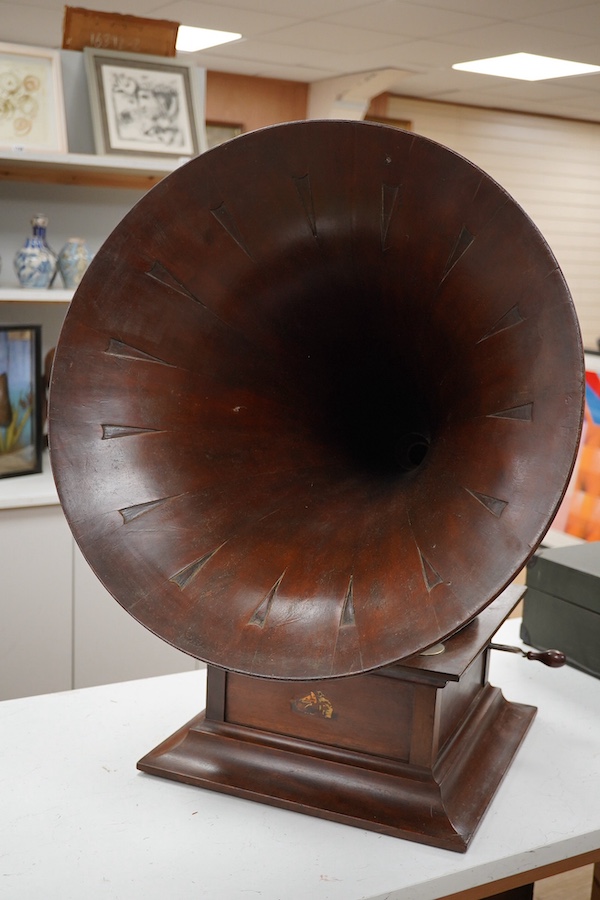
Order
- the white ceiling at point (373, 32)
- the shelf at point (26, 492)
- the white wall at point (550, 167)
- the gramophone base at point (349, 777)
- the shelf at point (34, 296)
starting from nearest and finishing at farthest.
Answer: the gramophone base at point (349, 777)
the shelf at point (26, 492)
the shelf at point (34, 296)
the white ceiling at point (373, 32)
the white wall at point (550, 167)

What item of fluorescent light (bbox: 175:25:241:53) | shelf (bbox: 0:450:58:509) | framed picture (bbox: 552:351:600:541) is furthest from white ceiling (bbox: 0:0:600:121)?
shelf (bbox: 0:450:58:509)

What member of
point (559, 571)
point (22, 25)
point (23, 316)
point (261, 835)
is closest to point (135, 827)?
point (261, 835)

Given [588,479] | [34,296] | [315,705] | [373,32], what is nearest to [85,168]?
[34,296]

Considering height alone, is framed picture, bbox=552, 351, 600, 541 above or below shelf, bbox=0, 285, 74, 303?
below

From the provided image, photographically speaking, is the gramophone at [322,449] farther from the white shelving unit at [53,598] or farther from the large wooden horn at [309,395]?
the white shelving unit at [53,598]

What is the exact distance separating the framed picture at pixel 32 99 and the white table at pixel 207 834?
1741mm

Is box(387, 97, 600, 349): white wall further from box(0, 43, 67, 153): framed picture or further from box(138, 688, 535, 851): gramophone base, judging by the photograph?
box(138, 688, 535, 851): gramophone base

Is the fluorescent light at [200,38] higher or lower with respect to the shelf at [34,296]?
higher

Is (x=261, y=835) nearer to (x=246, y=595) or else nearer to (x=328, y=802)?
(x=328, y=802)

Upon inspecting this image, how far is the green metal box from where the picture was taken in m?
1.38

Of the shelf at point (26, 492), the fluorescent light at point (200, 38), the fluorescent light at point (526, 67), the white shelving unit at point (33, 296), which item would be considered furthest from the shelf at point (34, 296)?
the fluorescent light at point (526, 67)

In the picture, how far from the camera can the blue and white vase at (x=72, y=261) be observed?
257 centimetres

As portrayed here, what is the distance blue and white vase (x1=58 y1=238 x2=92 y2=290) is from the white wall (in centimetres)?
585

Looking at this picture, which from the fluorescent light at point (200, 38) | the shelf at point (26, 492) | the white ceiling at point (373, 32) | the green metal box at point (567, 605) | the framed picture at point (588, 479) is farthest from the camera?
the fluorescent light at point (200, 38)
